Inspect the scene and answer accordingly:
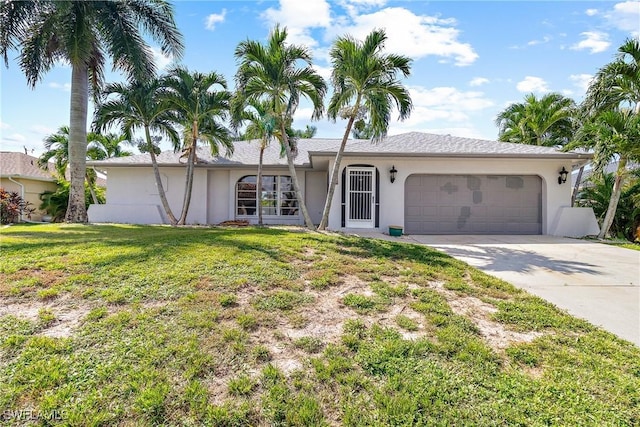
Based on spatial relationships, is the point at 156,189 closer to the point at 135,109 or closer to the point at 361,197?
the point at 135,109

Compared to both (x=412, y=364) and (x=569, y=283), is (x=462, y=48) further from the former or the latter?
(x=412, y=364)

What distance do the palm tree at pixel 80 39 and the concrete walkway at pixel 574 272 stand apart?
1331 cm

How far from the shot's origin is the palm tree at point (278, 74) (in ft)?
31.1

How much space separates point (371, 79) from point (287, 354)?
8673 millimetres

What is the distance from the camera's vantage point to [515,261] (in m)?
6.98

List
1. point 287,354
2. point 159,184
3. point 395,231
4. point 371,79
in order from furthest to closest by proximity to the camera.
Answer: point 159,184
point 395,231
point 371,79
point 287,354

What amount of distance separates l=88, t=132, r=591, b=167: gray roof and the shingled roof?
893cm

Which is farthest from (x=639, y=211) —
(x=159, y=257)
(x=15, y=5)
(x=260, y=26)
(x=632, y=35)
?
(x=15, y=5)

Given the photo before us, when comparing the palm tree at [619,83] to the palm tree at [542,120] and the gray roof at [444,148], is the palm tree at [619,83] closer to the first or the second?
the gray roof at [444,148]

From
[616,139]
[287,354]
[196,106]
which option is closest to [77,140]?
[196,106]

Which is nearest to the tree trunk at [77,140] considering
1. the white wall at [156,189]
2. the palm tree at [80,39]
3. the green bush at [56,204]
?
the palm tree at [80,39]

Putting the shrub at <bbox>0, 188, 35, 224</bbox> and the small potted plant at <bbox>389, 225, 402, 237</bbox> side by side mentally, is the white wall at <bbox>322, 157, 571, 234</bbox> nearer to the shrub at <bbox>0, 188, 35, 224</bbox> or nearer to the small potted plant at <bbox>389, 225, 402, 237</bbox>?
the small potted plant at <bbox>389, 225, 402, 237</bbox>

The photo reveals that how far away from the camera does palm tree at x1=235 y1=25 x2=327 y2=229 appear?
9469 mm

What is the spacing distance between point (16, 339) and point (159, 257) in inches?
102
